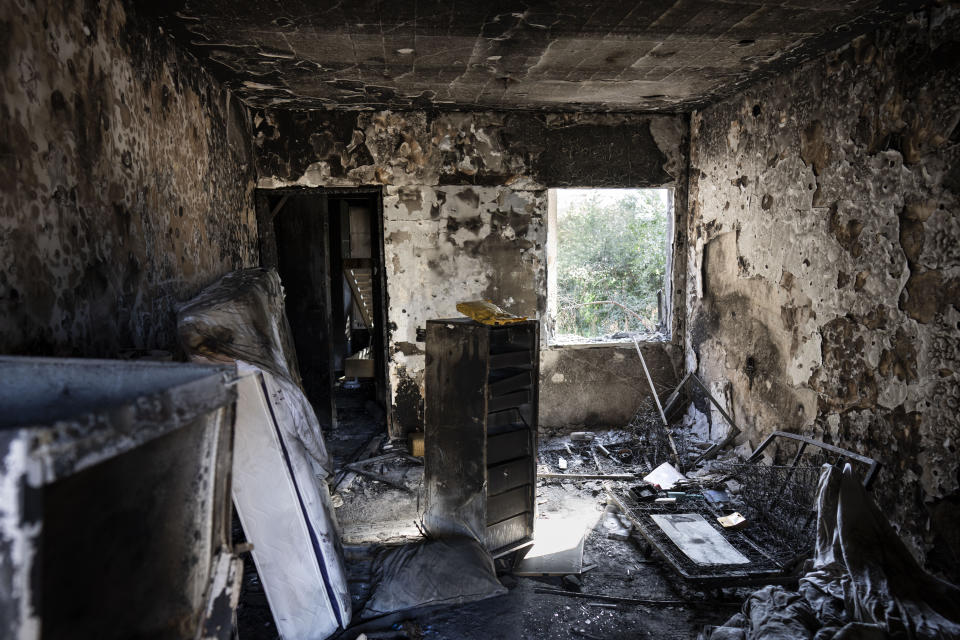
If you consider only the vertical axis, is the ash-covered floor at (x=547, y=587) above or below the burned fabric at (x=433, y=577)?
below

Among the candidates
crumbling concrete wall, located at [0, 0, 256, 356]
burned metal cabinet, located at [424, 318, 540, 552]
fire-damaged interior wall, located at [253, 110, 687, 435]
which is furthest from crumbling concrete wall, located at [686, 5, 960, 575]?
crumbling concrete wall, located at [0, 0, 256, 356]

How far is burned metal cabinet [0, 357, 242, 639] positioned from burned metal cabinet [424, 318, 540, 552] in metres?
1.64

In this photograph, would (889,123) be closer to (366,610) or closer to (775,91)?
(775,91)

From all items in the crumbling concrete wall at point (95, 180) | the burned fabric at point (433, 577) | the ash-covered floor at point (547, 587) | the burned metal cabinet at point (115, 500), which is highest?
the crumbling concrete wall at point (95, 180)

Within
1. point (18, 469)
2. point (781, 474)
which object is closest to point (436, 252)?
point (781, 474)

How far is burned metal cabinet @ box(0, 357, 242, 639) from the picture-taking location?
26.6 inches

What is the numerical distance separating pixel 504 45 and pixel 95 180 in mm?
2172

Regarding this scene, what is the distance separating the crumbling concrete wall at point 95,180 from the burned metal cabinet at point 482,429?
1436mm

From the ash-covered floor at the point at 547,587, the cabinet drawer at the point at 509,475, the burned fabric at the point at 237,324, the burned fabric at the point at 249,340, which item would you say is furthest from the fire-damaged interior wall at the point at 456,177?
the cabinet drawer at the point at 509,475

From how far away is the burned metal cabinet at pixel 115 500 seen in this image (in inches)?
26.6

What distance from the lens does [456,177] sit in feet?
15.3

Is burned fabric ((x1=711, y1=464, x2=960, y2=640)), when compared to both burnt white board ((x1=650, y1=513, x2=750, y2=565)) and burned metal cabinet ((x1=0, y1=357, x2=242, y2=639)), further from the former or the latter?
burned metal cabinet ((x1=0, y1=357, x2=242, y2=639))

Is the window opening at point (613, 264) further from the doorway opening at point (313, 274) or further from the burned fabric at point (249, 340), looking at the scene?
the burned fabric at point (249, 340)

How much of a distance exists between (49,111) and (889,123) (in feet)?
12.4
